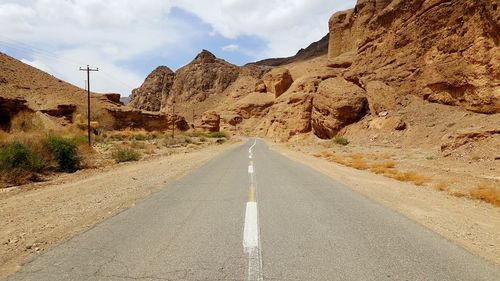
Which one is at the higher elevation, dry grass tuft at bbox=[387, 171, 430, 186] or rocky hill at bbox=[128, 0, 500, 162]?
rocky hill at bbox=[128, 0, 500, 162]

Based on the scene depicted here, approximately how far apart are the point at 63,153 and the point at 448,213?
17647 millimetres

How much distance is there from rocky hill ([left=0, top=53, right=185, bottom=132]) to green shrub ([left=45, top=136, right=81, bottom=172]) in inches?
915

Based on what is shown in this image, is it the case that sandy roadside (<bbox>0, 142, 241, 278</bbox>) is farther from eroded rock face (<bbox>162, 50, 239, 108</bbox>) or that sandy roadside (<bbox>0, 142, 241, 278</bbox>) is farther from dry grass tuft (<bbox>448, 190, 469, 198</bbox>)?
eroded rock face (<bbox>162, 50, 239, 108</bbox>)

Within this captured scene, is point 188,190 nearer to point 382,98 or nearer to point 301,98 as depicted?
point 382,98

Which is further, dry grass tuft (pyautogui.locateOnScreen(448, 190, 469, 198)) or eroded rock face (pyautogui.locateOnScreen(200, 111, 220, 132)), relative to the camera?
eroded rock face (pyautogui.locateOnScreen(200, 111, 220, 132))

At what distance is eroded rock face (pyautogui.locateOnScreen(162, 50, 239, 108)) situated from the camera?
567 ft

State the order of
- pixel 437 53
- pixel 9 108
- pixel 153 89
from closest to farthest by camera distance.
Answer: pixel 437 53, pixel 9 108, pixel 153 89

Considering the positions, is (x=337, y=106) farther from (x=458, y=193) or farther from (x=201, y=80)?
(x=201, y=80)

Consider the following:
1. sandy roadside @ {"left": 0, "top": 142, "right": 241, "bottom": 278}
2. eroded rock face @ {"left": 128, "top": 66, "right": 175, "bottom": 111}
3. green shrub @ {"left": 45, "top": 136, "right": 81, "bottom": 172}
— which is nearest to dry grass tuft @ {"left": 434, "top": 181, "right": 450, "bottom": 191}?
sandy roadside @ {"left": 0, "top": 142, "right": 241, "bottom": 278}

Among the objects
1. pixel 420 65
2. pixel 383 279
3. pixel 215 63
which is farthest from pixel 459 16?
pixel 215 63

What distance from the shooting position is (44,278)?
14.0 ft

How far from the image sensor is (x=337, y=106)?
43.3 meters

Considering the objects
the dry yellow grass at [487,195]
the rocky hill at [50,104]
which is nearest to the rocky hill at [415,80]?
the dry yellow grass at [487,195]

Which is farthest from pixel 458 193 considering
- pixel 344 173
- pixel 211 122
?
pixel 211 122
